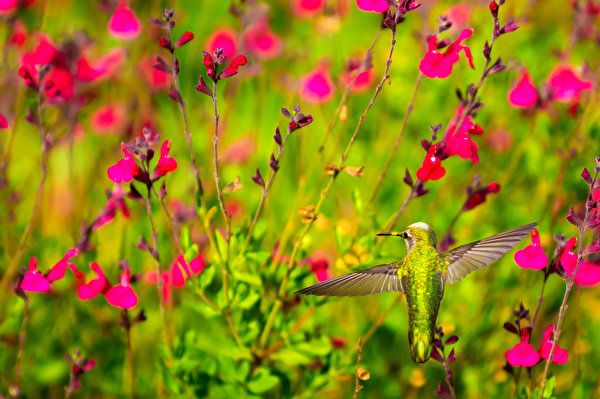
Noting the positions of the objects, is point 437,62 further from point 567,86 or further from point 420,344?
point 567,86

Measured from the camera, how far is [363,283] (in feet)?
4.89

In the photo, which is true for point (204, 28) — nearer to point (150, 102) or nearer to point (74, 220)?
point (150, 102)

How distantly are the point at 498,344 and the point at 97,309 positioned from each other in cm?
180

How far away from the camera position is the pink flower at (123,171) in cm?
149

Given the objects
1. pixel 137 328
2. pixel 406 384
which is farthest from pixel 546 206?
pixel 137 328

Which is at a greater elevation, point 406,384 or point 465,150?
point 465,150

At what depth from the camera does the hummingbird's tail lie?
1550 millimetres

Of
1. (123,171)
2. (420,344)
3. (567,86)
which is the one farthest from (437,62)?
(567,86)

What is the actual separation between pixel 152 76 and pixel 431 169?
7.37 feet

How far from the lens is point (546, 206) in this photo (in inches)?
104

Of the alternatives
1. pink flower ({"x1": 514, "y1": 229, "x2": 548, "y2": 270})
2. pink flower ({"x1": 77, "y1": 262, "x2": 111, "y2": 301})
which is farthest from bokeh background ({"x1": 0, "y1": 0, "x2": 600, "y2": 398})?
pink flower ({"x1": 514, "y1": 229, "x2": 548, "y2": 270})

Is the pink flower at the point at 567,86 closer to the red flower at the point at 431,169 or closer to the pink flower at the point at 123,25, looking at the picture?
the red flower at the point at 431,169

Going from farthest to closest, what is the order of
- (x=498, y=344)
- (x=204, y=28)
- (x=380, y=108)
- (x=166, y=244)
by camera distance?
(x=204, y=28)
(x=380, y=108)
(x=166, y=244)
(x=498, y=344)

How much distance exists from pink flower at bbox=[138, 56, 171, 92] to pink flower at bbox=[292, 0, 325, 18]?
0.97 meters
